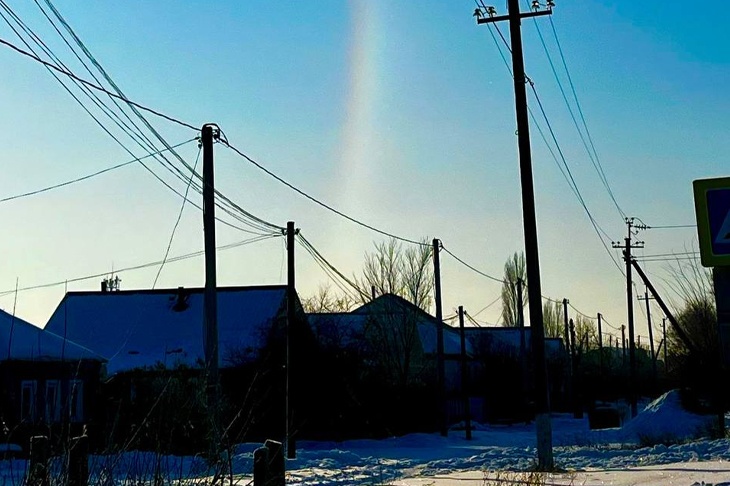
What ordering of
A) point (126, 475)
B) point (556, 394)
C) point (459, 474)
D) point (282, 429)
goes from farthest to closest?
point (556, 394) → point (282, 429) → point (459, 474) → point (126, 475)

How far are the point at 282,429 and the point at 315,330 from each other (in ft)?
21.7

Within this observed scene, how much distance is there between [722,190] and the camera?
7.85 m

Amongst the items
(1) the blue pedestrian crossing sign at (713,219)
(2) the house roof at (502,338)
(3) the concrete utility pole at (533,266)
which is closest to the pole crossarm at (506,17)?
(3) the concrete utility pole at (533,266)

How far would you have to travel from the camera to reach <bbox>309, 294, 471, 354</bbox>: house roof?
1485 inches

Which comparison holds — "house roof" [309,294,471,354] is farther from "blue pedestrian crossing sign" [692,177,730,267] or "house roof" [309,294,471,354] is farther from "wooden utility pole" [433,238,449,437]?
"blue pedestrian crossing sign" [692,177,730,267]

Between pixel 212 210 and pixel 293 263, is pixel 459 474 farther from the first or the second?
pixel 293 263

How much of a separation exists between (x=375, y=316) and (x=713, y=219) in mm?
40097

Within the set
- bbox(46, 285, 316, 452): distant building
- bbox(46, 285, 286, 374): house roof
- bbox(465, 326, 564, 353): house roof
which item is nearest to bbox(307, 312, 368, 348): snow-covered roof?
bbox(46, 285, 316, 452): distant building

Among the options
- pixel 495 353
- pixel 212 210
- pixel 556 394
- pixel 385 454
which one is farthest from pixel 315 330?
pixel 556 394

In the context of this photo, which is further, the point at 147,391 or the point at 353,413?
the point at 353,413

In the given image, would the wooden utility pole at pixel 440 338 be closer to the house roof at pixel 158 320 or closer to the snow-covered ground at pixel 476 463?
the snow-covered ground at pixel 476 463

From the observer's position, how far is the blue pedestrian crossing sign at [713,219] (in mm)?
7629

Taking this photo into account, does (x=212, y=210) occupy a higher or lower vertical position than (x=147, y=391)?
higher

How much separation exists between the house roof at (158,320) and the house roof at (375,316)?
7.84 ft
